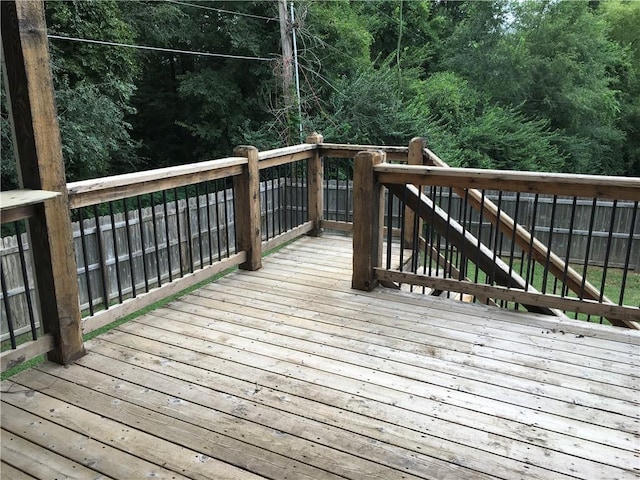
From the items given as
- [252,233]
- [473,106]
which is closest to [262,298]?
[252,233]

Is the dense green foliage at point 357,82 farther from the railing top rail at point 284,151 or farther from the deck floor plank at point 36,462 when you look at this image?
the deck floor plank at point 36,462

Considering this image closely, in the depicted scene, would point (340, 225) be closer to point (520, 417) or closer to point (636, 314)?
point (636, 314)

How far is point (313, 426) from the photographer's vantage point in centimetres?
221

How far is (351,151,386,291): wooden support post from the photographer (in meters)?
3.65

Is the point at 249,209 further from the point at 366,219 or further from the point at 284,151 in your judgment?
the point at 366,219

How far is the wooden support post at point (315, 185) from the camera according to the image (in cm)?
521

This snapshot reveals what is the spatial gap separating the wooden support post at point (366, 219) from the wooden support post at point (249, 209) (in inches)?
34.1

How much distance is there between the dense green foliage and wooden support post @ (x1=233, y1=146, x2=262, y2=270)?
4.99 m

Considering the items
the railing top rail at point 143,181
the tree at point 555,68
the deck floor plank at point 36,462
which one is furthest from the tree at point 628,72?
the deck floor plank at point 36,462

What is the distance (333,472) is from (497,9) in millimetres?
15274

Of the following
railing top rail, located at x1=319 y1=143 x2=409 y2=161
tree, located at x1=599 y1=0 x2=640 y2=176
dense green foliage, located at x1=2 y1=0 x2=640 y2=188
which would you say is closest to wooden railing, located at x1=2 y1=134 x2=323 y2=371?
railing top rail, located at x1=319 y1=143 x2=409 y2=161

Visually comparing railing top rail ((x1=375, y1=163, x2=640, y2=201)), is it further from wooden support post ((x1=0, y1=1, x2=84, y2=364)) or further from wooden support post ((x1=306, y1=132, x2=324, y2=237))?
wooden support post ((x1=0, y1=1, x2=84, y2=364))

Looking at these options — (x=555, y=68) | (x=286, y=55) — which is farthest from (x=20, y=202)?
(x=555, y=68)

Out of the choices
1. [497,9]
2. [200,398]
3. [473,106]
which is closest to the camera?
[200,398]
